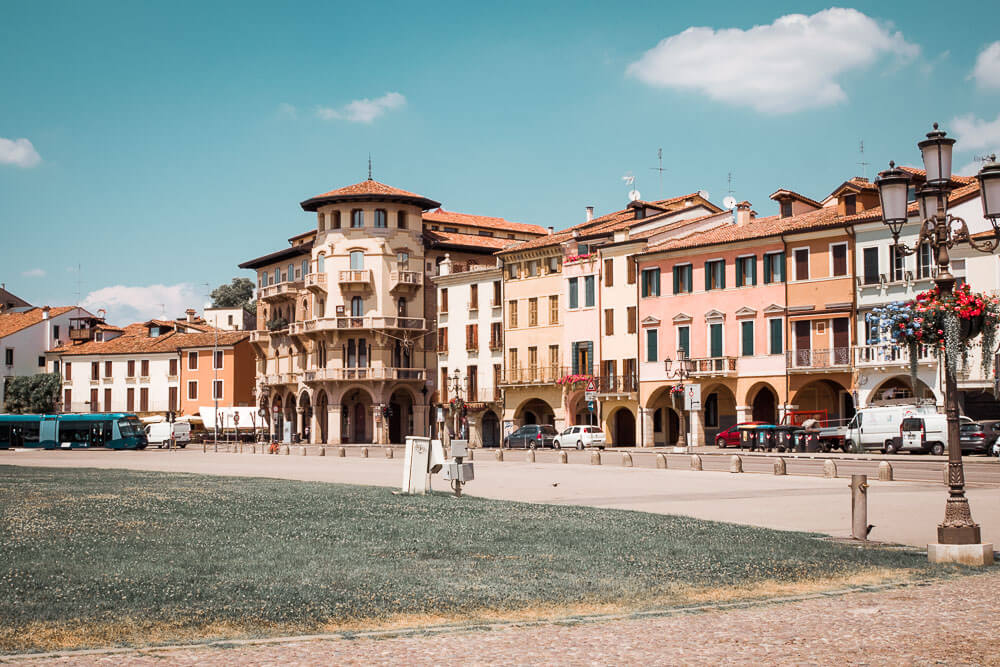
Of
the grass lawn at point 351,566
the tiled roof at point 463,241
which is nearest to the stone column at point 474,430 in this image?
the tiled roof at point 463,241

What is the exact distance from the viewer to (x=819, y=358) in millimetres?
56938

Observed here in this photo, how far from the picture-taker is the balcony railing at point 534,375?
72.3 metres

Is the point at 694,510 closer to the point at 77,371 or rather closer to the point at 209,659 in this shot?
the point at 209,659

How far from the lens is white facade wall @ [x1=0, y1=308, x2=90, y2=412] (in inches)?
4341

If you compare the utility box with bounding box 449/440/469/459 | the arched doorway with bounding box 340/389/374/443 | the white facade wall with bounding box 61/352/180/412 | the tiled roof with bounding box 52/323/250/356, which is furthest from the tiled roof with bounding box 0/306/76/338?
the utility box with bounding box 449/440/469/459

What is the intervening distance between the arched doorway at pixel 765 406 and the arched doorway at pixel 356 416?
109ft

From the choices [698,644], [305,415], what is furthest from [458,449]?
[305,415]

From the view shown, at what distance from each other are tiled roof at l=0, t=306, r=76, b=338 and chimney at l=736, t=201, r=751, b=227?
74578mm

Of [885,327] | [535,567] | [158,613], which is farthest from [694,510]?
[158,613]

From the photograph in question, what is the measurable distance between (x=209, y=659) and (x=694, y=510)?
47.1 ft

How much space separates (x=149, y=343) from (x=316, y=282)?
2664cm

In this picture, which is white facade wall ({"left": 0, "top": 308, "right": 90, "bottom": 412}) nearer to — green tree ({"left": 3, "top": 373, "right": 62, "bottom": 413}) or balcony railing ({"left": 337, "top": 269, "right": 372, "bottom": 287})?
green tree ({"left": 3, "top": 373, "right": 62, "bottom": 413})

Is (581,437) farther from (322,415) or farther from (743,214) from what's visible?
(322,415)

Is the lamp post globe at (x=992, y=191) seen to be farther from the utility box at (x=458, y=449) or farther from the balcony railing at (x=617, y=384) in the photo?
the balcony railing at (x=617, y=384)
